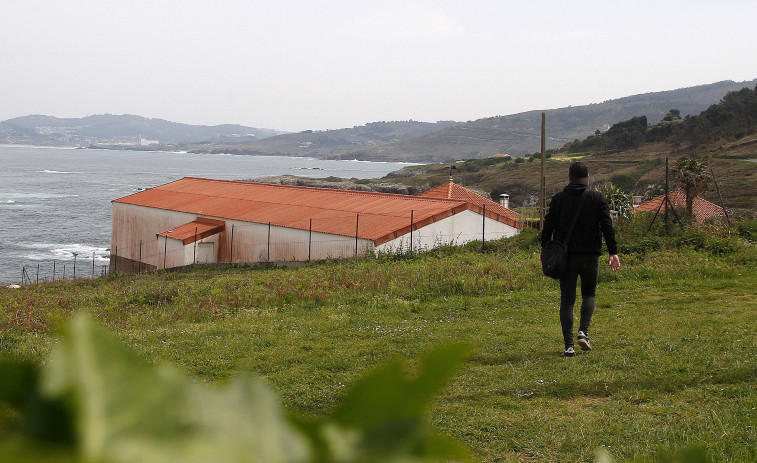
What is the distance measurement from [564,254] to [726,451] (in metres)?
2.85

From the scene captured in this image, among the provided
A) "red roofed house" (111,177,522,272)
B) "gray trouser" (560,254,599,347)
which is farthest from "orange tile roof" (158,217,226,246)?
"gray trouser" (560,254,599,347)

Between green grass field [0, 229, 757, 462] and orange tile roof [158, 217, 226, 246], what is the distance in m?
9.61

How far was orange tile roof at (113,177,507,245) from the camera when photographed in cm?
2448

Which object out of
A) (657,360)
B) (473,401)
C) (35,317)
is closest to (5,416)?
(473,401)

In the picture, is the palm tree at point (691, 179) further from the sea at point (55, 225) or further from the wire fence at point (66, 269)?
the wire fence at point (66, 269)

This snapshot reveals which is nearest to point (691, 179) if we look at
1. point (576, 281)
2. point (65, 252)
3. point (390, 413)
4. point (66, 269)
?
point (576, 281)

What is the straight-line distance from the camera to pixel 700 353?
23.5 feet

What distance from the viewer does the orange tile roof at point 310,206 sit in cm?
2448

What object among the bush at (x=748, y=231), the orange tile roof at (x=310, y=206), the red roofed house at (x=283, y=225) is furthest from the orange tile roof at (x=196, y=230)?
the bush at (x=748, y=231)

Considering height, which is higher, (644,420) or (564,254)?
(564,254)

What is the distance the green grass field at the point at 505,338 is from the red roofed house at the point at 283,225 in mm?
6564

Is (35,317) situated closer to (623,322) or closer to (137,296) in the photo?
(137,296)

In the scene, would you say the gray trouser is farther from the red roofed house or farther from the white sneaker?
the red roofed house

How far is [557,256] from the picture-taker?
6.74 meters
